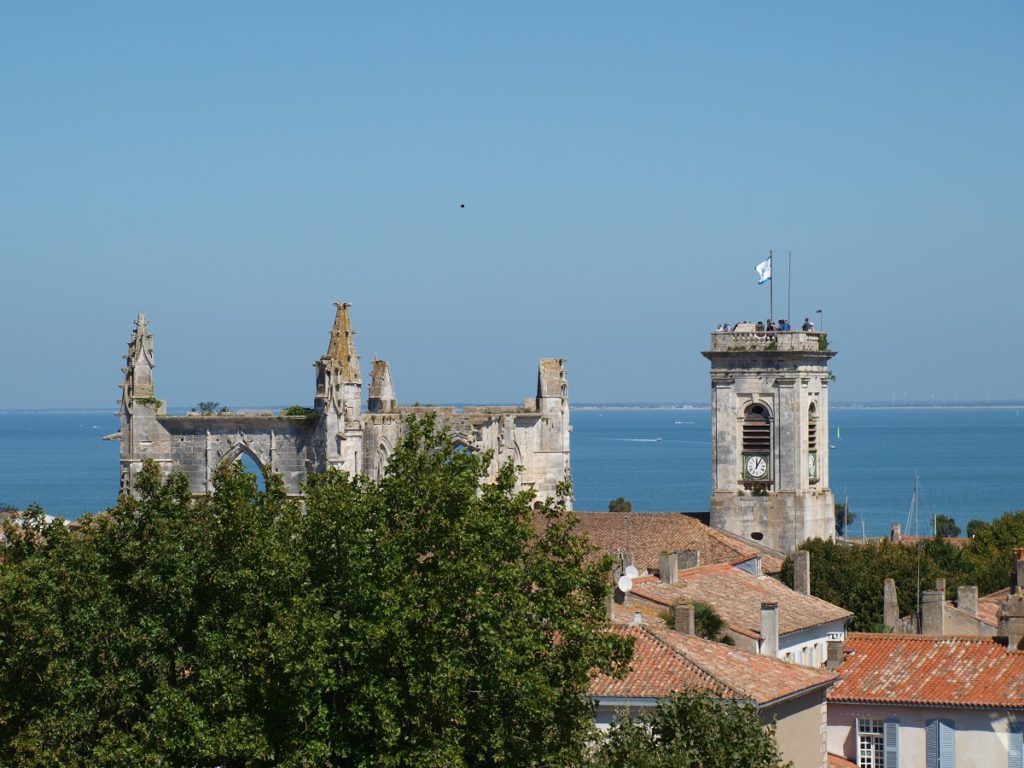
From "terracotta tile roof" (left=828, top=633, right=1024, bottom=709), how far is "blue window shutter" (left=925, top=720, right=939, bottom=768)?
43cm

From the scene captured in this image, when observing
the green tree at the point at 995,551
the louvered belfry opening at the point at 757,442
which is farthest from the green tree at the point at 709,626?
the louvered belfry opening at the point at 757,442

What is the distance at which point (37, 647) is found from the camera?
2983 centimetres

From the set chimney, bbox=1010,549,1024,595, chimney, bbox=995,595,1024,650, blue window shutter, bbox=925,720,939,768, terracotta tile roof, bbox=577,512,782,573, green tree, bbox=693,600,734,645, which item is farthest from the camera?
terracotta tile roof, bbox=577,512,782,573

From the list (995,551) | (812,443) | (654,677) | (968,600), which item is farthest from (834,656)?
(995,551)

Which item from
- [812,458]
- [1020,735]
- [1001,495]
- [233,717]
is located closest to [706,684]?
[1020,735]

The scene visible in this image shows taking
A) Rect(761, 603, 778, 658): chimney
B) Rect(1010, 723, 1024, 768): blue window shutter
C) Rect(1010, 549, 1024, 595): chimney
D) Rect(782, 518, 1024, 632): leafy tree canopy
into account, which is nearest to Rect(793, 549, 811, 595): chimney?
Rect(782, 518, 1024, 632): leafy tree canopy

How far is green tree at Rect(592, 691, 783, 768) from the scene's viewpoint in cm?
2827

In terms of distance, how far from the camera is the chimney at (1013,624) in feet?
137

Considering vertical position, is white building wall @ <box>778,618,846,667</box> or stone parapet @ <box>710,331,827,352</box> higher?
stone parapet @ <box>710,331,827,352</box>

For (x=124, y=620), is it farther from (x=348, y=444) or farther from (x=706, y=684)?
(x=348, y=444)

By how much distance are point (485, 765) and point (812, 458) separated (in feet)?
133

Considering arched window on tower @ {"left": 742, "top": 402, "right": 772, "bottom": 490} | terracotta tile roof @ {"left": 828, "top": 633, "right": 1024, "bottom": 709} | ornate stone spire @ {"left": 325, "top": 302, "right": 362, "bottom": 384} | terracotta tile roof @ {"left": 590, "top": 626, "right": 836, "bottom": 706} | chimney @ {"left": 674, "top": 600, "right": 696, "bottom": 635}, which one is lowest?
terracotta tile roof @ {"left": 828, "top": 633, "right": 1024, "bottom": 709}

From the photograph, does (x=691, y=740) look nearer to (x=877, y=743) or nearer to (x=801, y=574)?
(x=877, y=743)

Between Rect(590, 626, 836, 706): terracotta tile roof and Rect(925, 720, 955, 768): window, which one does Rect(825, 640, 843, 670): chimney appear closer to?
Rect(925, 720, 955, 768): window
